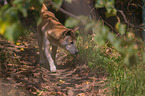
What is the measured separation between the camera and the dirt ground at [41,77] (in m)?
4.05

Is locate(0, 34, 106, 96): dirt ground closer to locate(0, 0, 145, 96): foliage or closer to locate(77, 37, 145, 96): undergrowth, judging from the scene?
locate(77, 37, 145, 96): undergrowth

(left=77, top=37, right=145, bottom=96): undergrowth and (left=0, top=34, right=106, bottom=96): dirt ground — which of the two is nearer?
(left=77, top=37, right=145, bottom=96): undergrowth

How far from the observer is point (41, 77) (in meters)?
4.89

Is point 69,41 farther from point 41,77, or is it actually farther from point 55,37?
point 41,77

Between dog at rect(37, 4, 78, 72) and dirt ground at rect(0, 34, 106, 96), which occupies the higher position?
dog at rect(37, 4, 78, 72)

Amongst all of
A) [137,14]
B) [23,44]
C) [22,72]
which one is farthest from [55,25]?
[137,14]

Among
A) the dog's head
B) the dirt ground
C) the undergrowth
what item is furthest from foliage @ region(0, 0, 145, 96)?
the dog's head

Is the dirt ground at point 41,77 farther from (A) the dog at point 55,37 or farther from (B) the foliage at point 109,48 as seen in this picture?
(A) the dog at point 55,37

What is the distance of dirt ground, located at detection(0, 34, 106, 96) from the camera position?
159 inches

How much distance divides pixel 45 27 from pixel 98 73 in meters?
2.06

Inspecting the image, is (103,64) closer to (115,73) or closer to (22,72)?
(115,73)

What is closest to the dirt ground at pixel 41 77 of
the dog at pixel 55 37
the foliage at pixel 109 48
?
the foliage at pixel 109 48

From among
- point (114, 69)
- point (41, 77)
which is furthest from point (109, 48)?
point (41, 77)

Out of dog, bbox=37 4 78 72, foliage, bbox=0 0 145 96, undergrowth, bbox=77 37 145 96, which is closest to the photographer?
foliage, bbox=0 0 145 96
